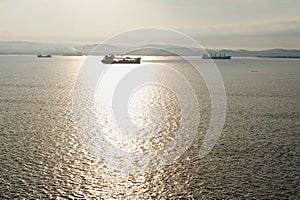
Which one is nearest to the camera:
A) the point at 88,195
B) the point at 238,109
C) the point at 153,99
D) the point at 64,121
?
the point at 88,195

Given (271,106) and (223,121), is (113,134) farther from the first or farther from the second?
(271,106)

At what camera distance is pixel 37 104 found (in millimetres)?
92188

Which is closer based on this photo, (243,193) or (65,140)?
(243,193)

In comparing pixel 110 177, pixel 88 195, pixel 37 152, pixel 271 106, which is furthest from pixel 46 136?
pixel 271 106

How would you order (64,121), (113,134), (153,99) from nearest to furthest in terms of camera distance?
(113,134)
(64,121)
(153,99)

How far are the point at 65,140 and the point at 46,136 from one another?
4195mm

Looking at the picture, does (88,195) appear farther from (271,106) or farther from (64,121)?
(271,106)

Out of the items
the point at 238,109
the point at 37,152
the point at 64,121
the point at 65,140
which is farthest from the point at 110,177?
the point at 238,109

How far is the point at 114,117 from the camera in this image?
252 feet

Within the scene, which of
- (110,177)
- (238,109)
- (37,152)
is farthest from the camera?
(238,109)

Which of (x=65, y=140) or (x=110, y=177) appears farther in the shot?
(x=65, y=140)

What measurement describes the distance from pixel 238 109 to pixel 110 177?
53.7m

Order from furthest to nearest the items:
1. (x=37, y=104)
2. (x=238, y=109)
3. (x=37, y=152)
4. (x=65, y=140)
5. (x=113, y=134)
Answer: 1. (x=37, y=104)
2. (x=238, y=109)
3. (x=113, y=134)
4. (x=65, y=140)
5. (x=37, y=152)

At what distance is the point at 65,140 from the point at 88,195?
75.2ft
